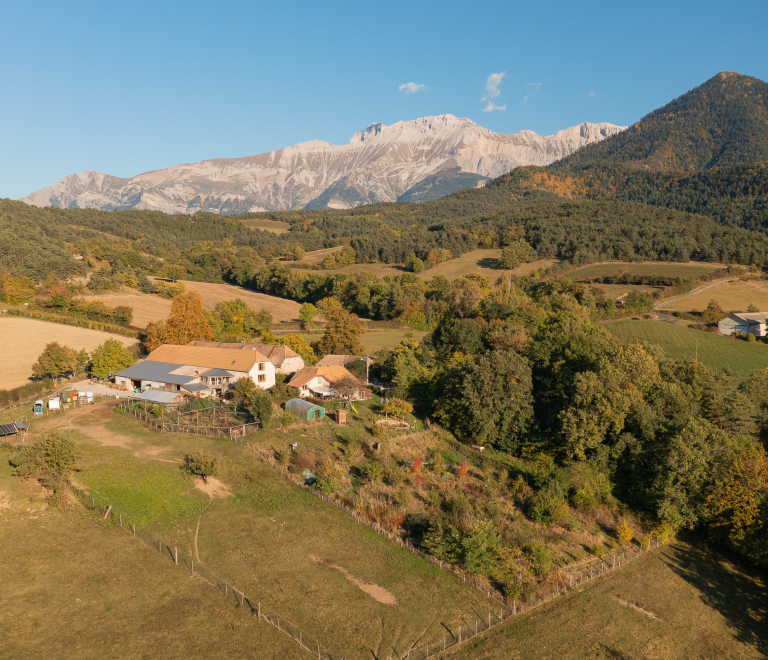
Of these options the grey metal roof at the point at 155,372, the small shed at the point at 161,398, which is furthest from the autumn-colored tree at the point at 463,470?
the grey metal roof at the point at 155,372

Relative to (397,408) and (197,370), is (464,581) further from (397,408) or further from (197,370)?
(197,370)

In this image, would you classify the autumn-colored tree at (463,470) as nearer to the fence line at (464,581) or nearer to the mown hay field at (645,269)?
the fence line at (464,581)

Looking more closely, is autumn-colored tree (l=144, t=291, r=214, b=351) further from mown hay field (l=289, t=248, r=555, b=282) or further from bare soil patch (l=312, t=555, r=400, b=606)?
mown hay field (l=289, t=248, r=555, b=282)

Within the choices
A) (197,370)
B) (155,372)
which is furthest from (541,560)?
(155,372)

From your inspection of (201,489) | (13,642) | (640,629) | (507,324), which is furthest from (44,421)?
(507,324)

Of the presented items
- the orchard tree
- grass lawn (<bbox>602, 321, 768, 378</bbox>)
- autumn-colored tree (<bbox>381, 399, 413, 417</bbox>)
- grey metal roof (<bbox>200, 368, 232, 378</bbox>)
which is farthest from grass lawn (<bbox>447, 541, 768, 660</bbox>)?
the orchard tree

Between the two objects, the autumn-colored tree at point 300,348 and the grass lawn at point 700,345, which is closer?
the grass lawn at point 700,345
